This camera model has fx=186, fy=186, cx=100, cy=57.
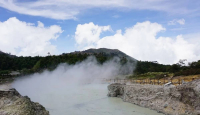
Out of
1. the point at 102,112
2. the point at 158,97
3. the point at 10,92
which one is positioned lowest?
the point at 102,112

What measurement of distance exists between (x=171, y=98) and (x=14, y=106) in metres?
10.9

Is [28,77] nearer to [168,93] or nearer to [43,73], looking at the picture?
[43,73]

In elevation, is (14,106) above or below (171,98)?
above

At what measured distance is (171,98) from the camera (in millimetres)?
14227

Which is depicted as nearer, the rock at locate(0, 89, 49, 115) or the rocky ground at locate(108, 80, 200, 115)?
the rock at locate(0, 89, 49, 115)

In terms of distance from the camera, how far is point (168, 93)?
1470 cm

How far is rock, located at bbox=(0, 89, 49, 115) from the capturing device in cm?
890

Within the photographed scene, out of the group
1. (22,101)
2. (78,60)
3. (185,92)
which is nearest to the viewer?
(22,101)

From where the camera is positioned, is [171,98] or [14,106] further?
[171,98]

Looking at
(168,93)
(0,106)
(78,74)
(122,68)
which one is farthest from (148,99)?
(122,68)

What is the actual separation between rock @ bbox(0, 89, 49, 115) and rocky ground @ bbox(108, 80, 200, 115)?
898cm

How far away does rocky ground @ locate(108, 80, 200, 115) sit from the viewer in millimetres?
12688

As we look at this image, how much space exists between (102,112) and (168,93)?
5562 mm

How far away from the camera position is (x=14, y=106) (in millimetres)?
9250
